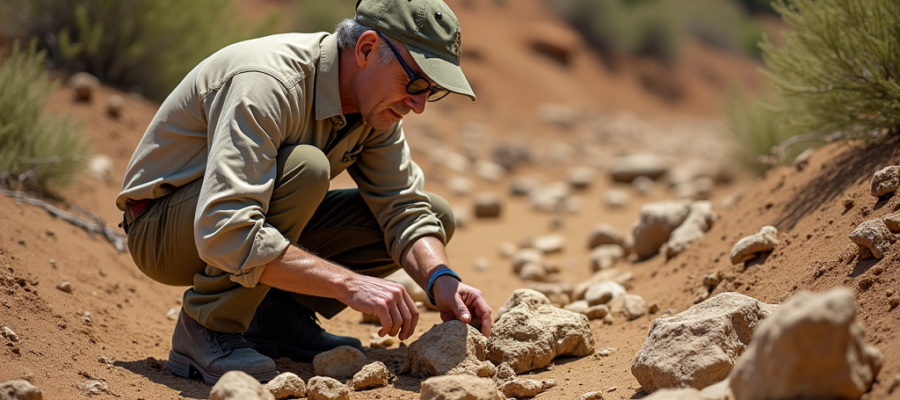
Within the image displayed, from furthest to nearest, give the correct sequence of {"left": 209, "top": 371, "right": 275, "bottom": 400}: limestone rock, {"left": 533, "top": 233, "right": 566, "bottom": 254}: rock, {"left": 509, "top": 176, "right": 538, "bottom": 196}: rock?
{"left": 509, "top": 176, "right": 538, "bottom": 196}: rock
{"left": 533, "top": 233, "right": 566, "bottom": 254}: rock
{"left": 209, "top": 371, "right": 275, "bottom": 400}: limestone rock

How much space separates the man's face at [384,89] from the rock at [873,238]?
1.43 meters

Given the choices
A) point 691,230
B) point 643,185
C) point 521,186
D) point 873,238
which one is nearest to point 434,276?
point 873,238

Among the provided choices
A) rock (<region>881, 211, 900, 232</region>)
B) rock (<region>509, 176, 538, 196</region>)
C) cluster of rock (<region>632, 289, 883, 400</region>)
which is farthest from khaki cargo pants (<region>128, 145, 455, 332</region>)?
rock (<region>509, 176, 538, 196</region>)

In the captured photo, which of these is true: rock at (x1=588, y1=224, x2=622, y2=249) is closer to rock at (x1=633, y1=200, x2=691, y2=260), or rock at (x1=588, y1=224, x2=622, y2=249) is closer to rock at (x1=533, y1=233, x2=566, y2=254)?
rock at (x1=533, y1=233, x2=566, y2=254)

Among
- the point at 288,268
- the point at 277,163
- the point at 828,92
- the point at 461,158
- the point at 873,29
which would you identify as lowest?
the point at 461,158

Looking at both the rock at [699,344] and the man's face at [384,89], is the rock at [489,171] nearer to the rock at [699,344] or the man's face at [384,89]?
the man's face at [384,89]

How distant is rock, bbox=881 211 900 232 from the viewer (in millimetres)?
2523

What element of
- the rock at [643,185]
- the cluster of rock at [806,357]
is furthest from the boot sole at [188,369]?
the rock at [643,185]

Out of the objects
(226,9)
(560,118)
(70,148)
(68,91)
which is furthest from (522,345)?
(560,118)

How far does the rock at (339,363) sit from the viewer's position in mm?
2732

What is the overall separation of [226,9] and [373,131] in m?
4.39

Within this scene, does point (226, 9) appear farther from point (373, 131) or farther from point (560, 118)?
point (560, 118)

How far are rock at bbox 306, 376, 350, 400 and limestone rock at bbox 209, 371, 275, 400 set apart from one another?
0.36 m

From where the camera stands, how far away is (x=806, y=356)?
5.08 feet
